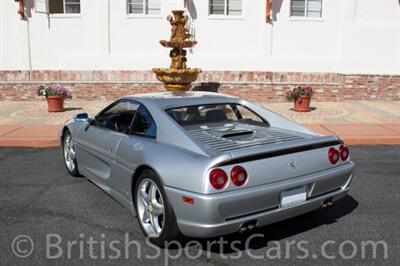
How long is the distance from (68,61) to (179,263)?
13.8 meters

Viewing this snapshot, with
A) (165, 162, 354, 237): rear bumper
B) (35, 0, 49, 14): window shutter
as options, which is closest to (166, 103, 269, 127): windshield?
(165, 162, 354, 237): rear bumper

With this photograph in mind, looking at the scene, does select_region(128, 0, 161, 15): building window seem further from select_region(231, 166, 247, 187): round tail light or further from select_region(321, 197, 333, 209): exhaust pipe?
select_region(231, 166, 247, 187): round tail light

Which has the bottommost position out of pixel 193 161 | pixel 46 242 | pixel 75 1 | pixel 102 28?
pixel 46 242

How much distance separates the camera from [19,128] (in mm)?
9672

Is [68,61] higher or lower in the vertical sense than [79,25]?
lower

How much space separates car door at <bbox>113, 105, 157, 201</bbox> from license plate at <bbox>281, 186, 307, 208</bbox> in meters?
1.26

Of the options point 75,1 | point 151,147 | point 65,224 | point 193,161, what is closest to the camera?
point 193,161

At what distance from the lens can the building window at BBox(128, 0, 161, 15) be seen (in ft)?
52.1

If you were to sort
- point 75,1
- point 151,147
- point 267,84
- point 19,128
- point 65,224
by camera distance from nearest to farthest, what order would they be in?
1. point 151,147
2. point 65,224
3. point 19,128
4. point 267,84
5. point 75,1

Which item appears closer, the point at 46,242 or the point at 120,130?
the point at 46,242

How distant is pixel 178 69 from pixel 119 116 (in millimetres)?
7018

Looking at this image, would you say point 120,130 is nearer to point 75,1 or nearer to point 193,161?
point 193,161

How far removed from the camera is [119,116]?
17.1 feet

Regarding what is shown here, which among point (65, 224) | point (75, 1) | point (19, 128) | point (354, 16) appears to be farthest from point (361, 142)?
point (75, 1)
